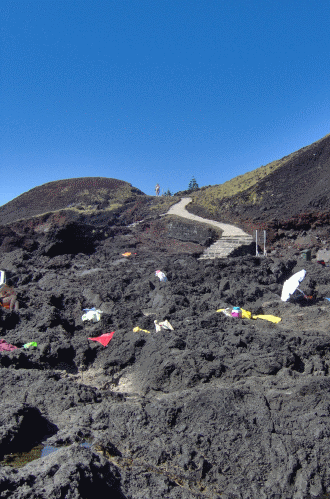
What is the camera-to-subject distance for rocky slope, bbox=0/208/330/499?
2420mm

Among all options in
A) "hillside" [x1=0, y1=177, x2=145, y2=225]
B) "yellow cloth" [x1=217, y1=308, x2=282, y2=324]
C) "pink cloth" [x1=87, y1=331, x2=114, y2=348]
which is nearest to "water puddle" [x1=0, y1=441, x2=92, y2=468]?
"pink cloth" [x1=87, y1=331, x2=114, y2=348]

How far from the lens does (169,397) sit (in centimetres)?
373

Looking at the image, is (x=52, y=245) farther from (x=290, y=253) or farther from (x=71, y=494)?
(x=71, y=494)

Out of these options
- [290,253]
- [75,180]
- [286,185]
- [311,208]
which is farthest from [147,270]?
[75,180]

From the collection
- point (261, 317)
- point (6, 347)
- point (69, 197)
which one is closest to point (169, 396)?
point (6, 347)

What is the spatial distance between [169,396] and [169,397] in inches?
1.8

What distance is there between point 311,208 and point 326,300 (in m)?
10.7

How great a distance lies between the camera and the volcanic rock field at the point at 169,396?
2416 mm

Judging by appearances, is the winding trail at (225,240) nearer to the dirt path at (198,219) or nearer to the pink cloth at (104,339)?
the dirt path at (198,219)

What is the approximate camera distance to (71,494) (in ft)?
6.17

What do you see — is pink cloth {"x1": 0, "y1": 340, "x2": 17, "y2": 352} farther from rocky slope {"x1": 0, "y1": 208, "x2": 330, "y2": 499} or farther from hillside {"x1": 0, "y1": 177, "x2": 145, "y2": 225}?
hillside {"x1": 0, "y1": 177, "x2": 145, "y2": 225}

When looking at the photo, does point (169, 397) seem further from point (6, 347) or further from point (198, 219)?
point (198, 219)

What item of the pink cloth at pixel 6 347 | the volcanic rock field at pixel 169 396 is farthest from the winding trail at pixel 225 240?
the pink cloth at pixel 6 347

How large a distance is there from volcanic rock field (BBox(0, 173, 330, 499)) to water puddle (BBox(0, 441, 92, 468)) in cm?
2
